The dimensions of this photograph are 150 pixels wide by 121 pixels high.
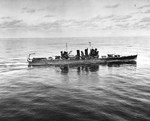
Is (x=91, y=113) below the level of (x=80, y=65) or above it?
below

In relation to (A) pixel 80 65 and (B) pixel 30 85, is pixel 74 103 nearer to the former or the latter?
(B) pixel 30 85

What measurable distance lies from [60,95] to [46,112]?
594 cm

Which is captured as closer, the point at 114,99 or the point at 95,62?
the point at 114,99

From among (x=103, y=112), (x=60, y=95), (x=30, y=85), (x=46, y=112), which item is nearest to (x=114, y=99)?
(x=103, y=112)

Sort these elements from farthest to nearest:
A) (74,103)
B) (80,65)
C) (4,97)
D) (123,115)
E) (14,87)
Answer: (80,65), (14,87), (4,97), (74,103), (123,115)

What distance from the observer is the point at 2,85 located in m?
30.5

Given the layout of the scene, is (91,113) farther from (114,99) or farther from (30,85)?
(30,85)

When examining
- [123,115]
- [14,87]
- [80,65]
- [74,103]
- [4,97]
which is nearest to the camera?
[123,115]

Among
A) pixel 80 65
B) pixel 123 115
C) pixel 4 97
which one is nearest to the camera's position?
pixel 123 115

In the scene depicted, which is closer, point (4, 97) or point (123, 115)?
point (123, 115)

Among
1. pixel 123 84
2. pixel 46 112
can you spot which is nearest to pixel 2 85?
pixel 46 112

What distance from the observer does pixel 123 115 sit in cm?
1717

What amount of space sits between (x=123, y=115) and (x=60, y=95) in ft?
33.0

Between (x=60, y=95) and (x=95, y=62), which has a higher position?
(x=95, y=62)
